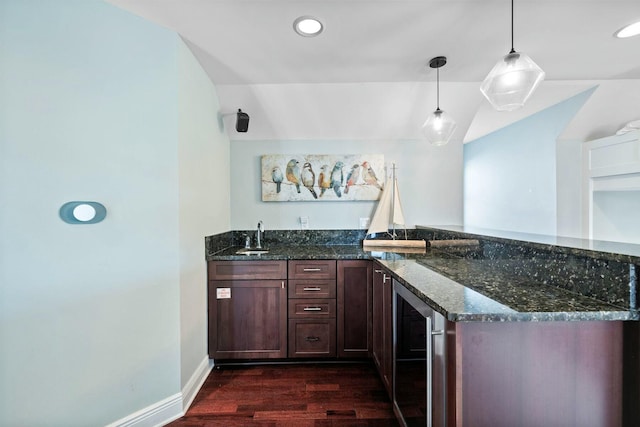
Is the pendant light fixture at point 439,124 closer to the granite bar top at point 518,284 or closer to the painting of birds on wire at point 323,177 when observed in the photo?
the granite bar top at point 518,284

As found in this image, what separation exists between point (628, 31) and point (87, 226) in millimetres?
3365

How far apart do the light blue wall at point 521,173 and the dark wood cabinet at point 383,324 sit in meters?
Answer: 2.27

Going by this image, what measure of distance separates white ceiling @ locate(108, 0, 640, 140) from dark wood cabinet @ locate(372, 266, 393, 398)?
148 centimetres

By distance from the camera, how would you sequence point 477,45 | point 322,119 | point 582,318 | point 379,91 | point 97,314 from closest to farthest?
point 582,318 < point 97,314 < point 477,45 < point 379,91 < point 322,119

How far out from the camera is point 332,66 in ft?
6.77

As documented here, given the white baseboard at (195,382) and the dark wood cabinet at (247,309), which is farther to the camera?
the dark wood cabinet at (247,309)

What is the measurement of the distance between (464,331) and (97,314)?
1792 mm

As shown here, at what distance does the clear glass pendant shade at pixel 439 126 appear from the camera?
193cm

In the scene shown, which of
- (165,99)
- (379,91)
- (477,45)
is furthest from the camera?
(379,91)

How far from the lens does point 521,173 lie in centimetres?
329

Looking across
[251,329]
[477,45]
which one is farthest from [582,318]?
[251,329]

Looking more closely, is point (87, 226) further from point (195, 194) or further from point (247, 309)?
point (247, 309)

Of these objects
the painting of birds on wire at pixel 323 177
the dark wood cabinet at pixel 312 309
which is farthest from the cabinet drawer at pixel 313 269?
the painting of birds on wire at pixel 323 177

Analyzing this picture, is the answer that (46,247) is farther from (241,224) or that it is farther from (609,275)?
(609,275)
